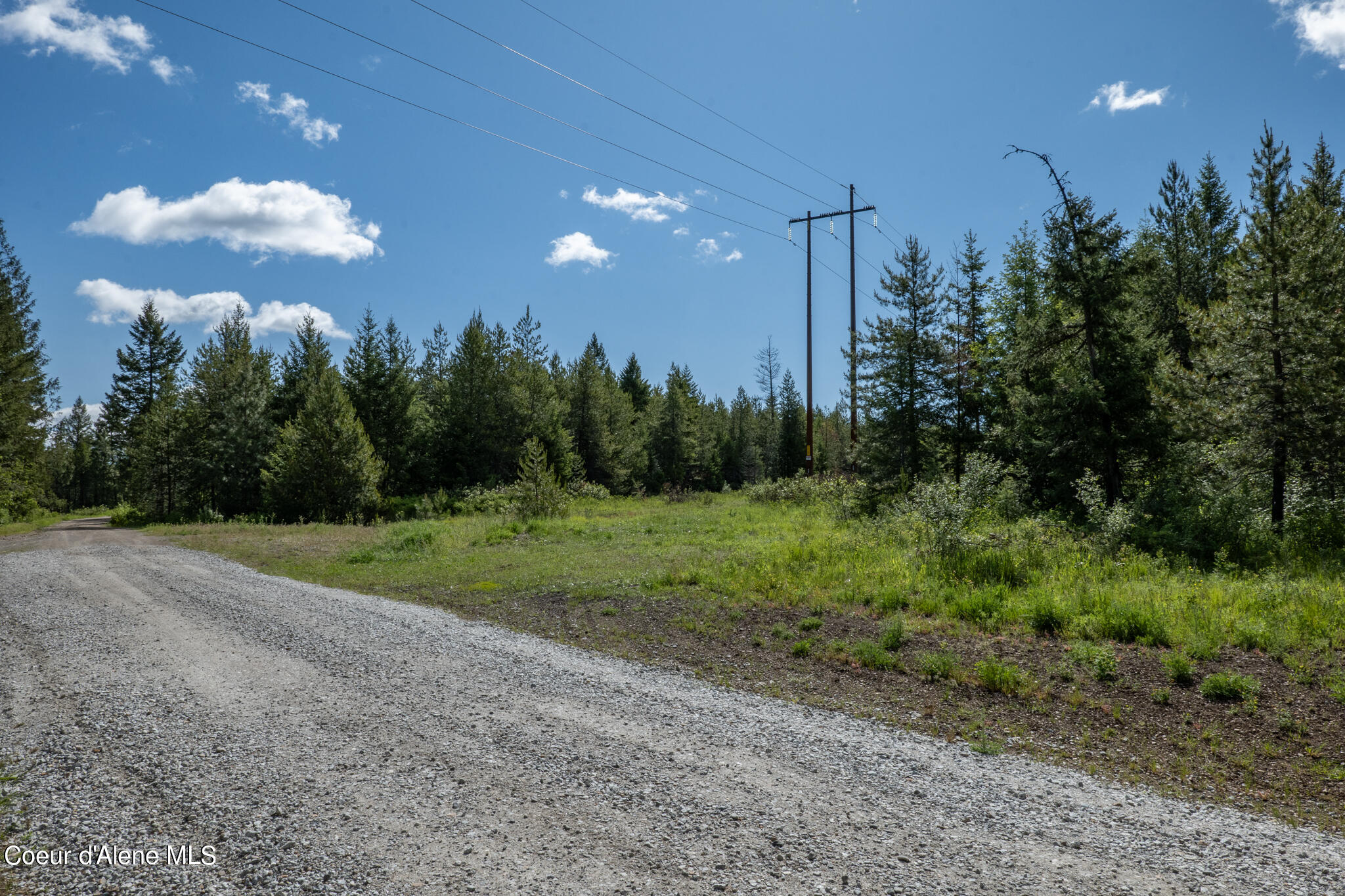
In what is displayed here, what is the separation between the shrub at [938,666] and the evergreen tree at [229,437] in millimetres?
34885

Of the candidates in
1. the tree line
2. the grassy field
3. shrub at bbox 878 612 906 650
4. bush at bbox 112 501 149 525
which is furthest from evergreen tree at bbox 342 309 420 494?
shrub at bbox 878 612 906 650

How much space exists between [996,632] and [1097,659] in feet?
4.91

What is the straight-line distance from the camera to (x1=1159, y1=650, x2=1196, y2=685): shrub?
5953mm

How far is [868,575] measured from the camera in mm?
10430

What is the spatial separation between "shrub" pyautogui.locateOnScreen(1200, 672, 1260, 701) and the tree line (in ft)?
19.7

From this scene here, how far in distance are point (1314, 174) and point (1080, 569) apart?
24163 mm

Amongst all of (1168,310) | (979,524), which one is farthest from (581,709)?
(1168,310)

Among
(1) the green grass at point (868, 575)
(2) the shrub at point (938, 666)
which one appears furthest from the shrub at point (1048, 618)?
(2) the shrub at point (938, 666)

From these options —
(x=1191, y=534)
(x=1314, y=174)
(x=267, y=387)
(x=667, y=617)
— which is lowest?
(x=667, y=617)

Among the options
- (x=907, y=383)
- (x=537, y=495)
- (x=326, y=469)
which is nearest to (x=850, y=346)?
(x=907, y=383)

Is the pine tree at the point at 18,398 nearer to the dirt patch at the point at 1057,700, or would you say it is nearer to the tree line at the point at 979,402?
the tree line at the point at 979,402

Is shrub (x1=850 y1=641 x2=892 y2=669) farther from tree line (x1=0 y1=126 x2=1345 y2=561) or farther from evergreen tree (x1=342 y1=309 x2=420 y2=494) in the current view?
evergreen tree (x1=342 y1=309 x2=420 y2=494)

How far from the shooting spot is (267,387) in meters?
36.1

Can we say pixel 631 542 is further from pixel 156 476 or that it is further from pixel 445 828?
pixel 156 476
